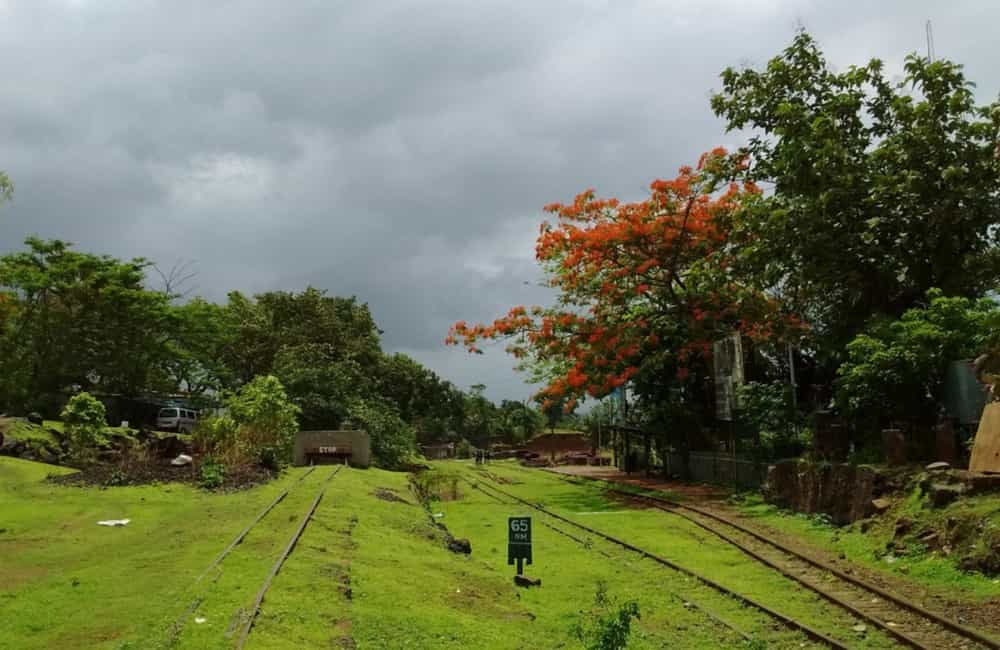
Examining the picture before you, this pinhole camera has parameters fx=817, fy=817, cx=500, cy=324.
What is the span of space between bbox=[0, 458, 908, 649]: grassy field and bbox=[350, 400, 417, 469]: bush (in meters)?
20.9

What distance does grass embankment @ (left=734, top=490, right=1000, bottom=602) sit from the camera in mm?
11148

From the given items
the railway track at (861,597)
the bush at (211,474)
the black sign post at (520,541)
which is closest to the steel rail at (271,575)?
the black sign post at (520,541)

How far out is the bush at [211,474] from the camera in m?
19.9

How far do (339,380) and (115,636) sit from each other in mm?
34547

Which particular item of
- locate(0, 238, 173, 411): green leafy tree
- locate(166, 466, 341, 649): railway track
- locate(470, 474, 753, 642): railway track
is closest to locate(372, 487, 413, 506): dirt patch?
locate(166, 466, 341, 649): railway track

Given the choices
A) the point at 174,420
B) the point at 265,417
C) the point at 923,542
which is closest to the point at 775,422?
the point at 923,542

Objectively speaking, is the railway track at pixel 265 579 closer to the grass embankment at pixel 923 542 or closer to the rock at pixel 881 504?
the grass embankment at pixel 923 542

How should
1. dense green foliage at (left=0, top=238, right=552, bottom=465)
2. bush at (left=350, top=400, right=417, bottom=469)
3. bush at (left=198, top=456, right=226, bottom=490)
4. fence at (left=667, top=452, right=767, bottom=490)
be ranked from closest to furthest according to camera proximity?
bush at (left=198, top=456, right=226, bottom=490)
fence at (left=667, top=452, right=767, bottom=490)
dense green foliage at (left=0, top=238, right=552, bottom=465)
bush at (left=350, top=400, right=417, bottom=469)

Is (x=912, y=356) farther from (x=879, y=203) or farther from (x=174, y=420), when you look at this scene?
(x=174, y=420)

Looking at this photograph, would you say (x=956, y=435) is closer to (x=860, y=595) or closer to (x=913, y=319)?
(x=913, y=319)

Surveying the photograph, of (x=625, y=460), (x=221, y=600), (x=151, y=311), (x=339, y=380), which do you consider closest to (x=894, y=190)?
(x=221, y=600)

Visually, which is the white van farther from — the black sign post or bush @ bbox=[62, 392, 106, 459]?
the black sign post

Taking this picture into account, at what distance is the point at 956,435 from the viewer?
15.1m

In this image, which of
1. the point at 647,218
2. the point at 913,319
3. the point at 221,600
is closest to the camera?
the point at 221,600
